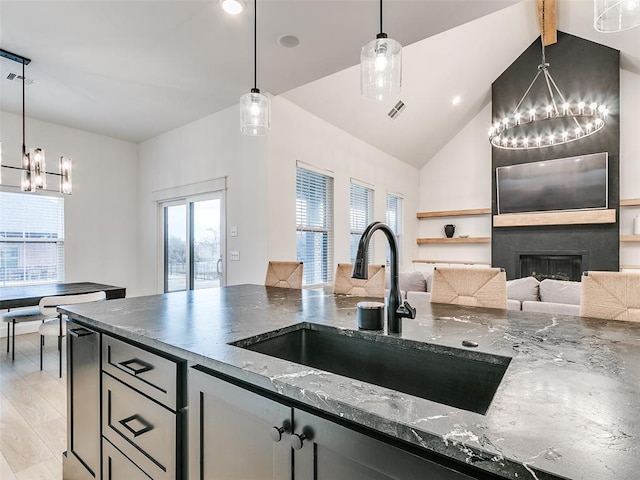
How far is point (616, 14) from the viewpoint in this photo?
162 centimetres

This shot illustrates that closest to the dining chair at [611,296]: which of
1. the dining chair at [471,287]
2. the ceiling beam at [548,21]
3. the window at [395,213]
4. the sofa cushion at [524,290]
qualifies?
the dining chair at [471,287]

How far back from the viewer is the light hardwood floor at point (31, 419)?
1.94 metres

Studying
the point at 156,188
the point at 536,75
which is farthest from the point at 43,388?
the point at 536,75

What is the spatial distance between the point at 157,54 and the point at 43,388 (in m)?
3.11

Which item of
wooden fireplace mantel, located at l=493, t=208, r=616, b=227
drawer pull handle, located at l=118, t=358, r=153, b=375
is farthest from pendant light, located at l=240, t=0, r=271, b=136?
wooden fireplace mantel, located at l=493, t=208, r=616, b=227

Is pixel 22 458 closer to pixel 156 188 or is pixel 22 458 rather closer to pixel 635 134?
pixel 156 188

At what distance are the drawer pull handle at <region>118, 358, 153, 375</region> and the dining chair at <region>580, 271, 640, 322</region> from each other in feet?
5.98

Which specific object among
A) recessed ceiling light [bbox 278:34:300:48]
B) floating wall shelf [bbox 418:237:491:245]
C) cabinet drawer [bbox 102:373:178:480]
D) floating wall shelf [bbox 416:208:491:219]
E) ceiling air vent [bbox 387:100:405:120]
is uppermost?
ceiling air vent [bbox 387:100:405:120]

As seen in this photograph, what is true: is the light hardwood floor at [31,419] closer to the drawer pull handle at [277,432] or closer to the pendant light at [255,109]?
the drawer pull handle at [277,432]

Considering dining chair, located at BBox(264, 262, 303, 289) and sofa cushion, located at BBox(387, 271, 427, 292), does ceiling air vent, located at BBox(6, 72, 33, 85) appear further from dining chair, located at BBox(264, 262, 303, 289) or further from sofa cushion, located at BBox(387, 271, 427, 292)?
sofa cushion, located at BBox(387, 271, 427, 292)

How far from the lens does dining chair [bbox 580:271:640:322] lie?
4.74ft

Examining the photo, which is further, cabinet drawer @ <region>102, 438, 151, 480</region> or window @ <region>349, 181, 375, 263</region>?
window @ <region>349, 181, 375, 263</region>

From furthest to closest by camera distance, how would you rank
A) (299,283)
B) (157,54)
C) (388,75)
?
(157,54) < (299,283) < (388,75)

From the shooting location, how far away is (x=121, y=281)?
224 inches
